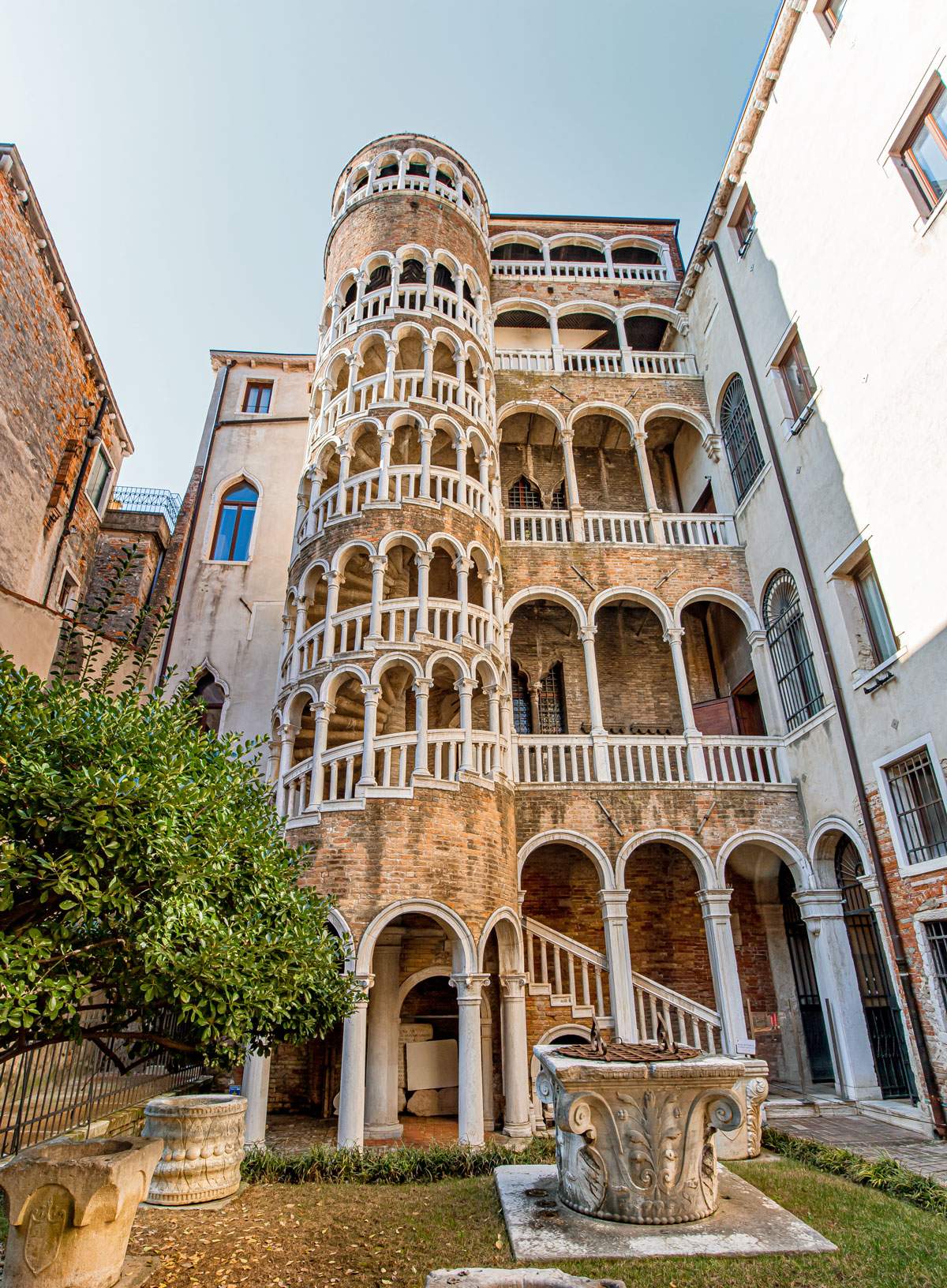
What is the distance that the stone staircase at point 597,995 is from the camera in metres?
12.3

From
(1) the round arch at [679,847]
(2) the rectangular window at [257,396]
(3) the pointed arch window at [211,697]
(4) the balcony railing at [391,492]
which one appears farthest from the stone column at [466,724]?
(2) the rectangular window at [257,396]

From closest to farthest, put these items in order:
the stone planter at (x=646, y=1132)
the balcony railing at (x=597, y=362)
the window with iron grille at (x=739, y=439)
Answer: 1. the stone planter at (x=646, y=1132)
2. the window with iron grille at (x=739, y=439)
3. the balcony railing at (x=597, y=362)

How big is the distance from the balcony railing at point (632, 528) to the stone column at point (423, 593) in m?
3.38

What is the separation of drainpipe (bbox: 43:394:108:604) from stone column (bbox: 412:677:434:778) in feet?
31.4

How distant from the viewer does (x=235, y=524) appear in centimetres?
1922

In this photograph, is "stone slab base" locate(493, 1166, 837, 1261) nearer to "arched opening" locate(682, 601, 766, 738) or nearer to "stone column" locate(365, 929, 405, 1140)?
"stone column" locate(365, 929, 405, 1140)

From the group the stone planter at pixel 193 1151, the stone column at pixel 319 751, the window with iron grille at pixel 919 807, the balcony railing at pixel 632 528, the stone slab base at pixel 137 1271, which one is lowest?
the stone slab base at pixel 137 1271

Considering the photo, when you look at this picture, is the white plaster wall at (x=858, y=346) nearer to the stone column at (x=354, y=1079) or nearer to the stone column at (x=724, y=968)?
the stone column at (x=724, y=968)

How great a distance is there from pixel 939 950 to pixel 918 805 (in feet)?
6.49

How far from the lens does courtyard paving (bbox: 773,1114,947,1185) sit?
340 inches

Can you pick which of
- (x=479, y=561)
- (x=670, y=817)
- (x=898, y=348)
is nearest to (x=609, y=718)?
(x=670, y=817)

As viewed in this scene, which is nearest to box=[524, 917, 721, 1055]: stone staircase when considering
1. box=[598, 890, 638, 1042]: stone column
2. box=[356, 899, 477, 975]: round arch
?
box=[598, 890, 638, 1042]: stone column

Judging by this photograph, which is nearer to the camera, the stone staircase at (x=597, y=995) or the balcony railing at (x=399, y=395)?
the stone staircase at (x=597, y=995)

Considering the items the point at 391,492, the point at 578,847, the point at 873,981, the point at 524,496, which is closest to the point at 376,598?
the point at 391,492
